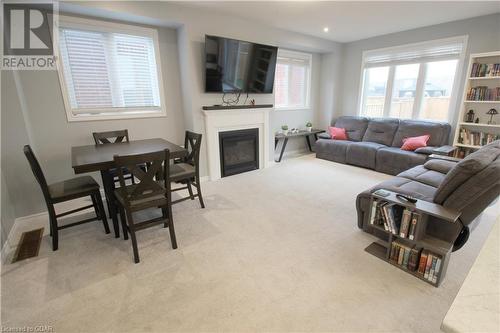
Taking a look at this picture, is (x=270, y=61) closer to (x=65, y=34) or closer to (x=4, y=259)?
(x=65, y=34)

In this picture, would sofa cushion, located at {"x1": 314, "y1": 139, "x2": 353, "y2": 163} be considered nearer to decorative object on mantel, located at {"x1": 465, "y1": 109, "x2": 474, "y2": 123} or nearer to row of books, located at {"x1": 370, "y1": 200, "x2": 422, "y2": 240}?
decorative object on mantel, located at {"x1": 465, "y1": 109, "x2": 474, "y2": 123}

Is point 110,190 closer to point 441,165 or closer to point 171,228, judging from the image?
point 171,228

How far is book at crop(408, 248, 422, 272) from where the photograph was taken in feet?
5.93

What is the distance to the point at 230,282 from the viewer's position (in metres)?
1.78

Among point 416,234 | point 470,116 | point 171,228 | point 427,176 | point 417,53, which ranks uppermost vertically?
point 417,53

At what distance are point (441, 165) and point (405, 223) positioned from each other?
172 cm

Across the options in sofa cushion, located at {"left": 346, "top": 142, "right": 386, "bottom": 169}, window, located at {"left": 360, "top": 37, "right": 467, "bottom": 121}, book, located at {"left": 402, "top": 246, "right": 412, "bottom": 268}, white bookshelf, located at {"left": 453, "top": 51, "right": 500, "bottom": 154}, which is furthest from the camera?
sofa cushion, located at {"left": 346, "top": 142, "right": 386, "bottom": 169}

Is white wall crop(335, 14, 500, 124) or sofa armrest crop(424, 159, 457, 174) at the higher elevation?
white wall crop(335, 14, 500, 124)

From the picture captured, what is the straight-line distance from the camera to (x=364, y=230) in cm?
240

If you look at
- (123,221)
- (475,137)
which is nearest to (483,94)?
(475,137)

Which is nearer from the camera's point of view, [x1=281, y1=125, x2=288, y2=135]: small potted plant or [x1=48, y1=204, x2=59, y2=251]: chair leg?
[x1=48, y1=204, x2=59, y2=251]: chair leg

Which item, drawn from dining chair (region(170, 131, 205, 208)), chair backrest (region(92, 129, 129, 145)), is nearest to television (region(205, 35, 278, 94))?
dining chair (region(170, 131, 205, 208))

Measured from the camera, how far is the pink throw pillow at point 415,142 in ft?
13.3

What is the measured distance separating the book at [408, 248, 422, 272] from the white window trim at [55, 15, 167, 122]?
11.7 feet
